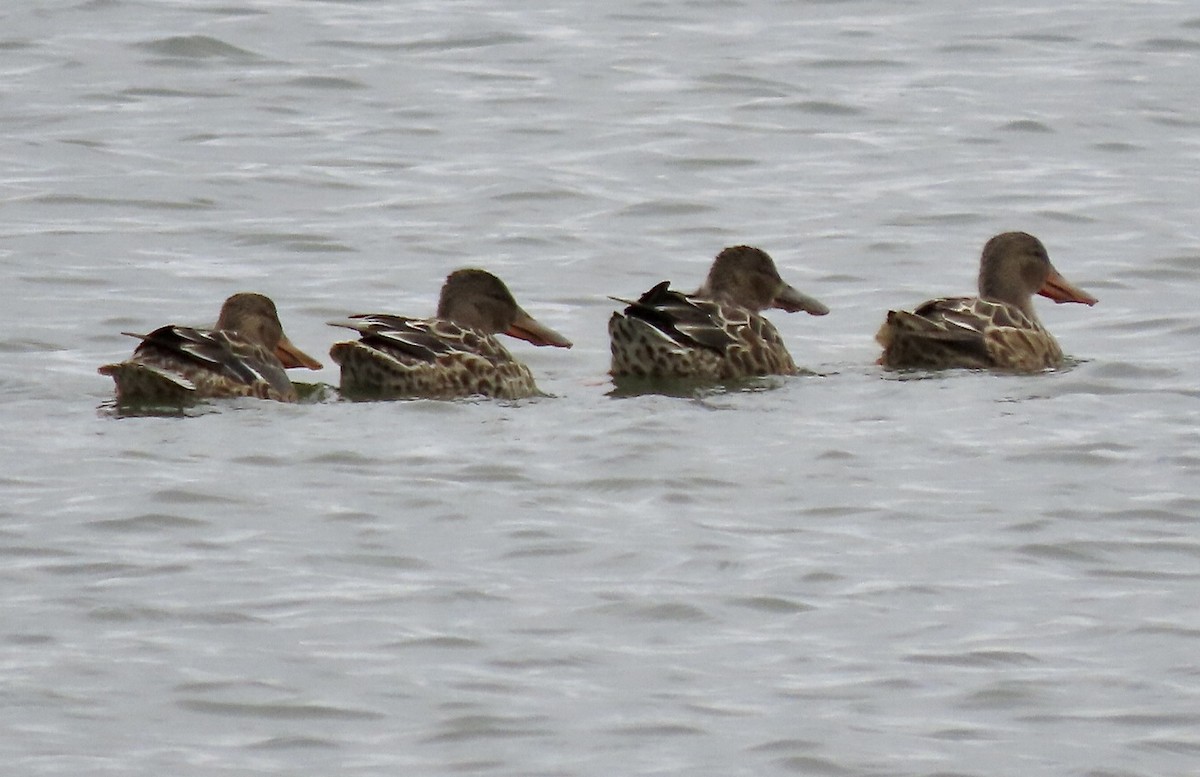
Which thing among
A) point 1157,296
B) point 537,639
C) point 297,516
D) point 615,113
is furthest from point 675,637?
point 615,113

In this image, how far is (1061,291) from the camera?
1400 centimetres

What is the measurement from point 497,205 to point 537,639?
906cm

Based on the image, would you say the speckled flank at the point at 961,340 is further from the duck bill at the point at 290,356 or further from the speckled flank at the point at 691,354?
the duck bill at the point at 290,356

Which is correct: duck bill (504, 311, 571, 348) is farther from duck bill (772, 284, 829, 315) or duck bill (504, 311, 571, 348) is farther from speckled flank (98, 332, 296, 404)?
speckled flank (98, 332, 296, 404)

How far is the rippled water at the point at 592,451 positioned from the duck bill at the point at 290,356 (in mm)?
780

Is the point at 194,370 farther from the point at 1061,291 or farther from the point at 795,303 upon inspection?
the point at 1061,291

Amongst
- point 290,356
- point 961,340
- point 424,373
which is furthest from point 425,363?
point 961,340

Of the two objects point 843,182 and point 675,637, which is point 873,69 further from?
point 675,637

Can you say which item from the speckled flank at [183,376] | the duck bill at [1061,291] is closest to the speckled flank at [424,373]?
the speckled flank at [183,376]

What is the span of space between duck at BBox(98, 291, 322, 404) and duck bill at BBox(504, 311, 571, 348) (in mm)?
1481

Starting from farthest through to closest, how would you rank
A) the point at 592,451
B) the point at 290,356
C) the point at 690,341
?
the point at 690,341 → the point at 290,356 → the point at 592,451

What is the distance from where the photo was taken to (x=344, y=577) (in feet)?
28.8

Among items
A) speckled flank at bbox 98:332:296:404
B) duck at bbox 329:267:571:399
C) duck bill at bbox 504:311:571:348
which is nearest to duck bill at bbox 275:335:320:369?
duck at bbox 329:267:571:399

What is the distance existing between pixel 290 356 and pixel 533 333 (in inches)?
48.7
